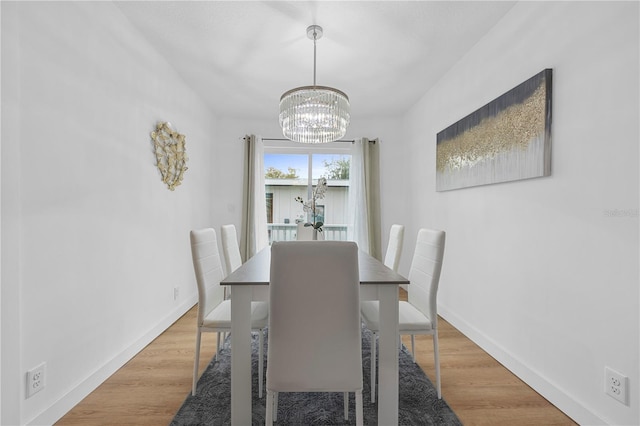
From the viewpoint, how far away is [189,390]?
194 centimetres

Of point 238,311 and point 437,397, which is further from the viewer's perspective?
point 437,397

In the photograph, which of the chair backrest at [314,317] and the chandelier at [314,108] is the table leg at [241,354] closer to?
the chair backrest at [314,317]

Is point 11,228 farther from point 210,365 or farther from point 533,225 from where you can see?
point 533,225

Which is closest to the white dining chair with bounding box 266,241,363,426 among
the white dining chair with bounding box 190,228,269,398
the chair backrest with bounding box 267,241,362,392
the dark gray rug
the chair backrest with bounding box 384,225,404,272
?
the chair backrest with bounding box 267,241,362,392

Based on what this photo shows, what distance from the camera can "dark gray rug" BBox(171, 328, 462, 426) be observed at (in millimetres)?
1667

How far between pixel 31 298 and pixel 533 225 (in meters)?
2.80

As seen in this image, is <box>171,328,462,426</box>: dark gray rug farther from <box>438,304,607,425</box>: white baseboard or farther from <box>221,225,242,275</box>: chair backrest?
<box>221,225,242,275</box>: chair backrest

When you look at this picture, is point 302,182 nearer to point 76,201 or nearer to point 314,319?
point 76,201

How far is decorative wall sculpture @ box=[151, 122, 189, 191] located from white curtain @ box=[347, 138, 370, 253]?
2.27 m

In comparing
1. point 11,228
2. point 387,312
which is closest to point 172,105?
point 11,228

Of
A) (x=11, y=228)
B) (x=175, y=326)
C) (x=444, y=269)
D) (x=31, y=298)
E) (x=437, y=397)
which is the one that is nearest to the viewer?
(x=11, y=228)

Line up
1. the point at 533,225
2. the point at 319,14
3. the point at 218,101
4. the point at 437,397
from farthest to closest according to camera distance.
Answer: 1. the point at 218,101
2. the point at 319,14
3. the point at 533,225
4. the point at 437,397

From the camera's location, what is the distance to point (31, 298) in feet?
5.02

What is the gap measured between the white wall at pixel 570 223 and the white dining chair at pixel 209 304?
171 cm
